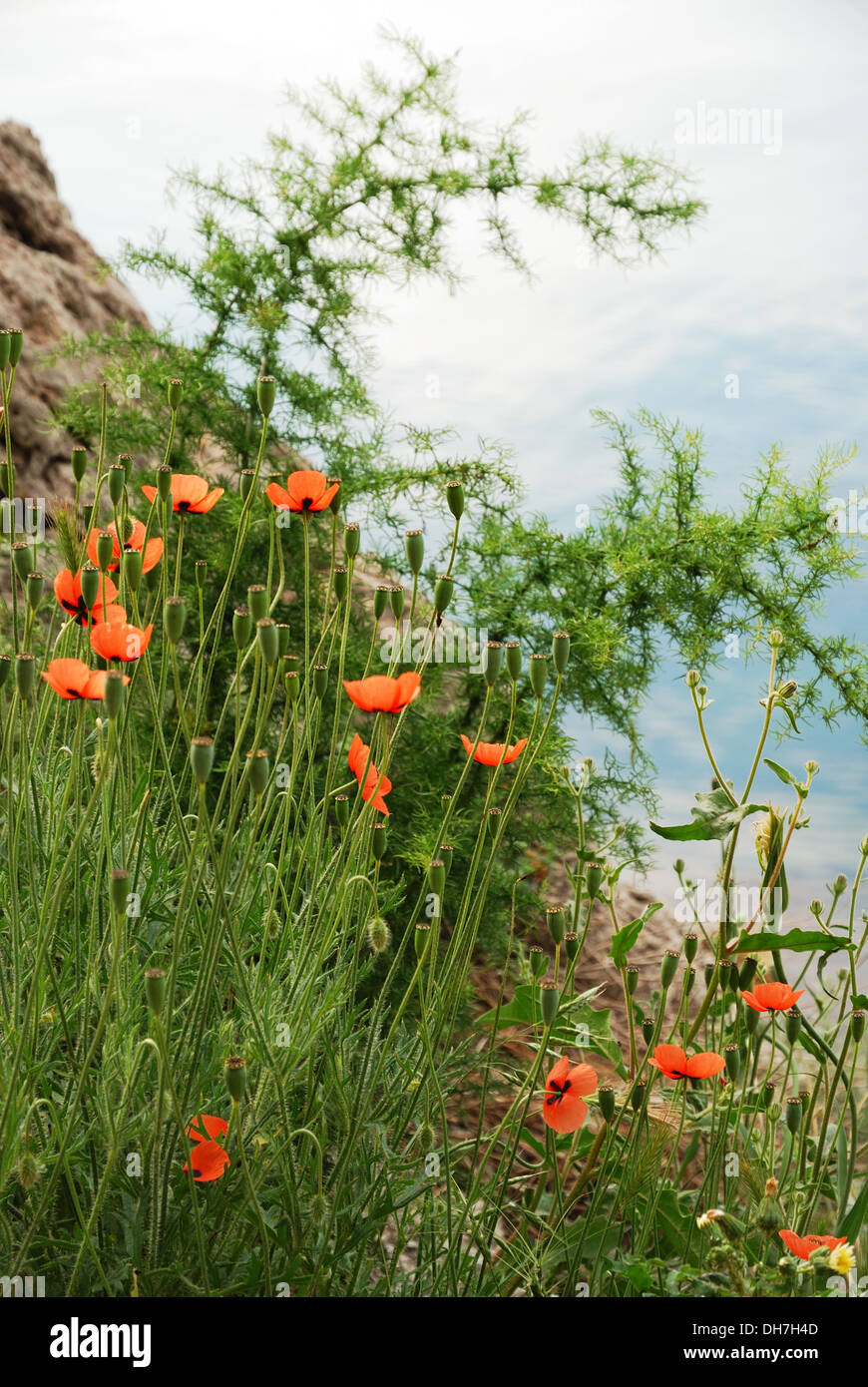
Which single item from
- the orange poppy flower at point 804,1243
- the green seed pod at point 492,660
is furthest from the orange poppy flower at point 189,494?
the orange poppy flower at point 804,1243

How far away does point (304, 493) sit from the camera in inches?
33.5

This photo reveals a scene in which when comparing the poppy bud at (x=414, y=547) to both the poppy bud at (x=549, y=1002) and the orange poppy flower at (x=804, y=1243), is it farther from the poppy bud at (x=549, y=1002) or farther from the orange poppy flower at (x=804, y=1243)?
the orange poppy flower at (x=804, y=1243)

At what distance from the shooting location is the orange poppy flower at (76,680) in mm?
639

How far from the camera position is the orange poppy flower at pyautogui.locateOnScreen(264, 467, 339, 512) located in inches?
33.0

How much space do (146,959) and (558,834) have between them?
96cm

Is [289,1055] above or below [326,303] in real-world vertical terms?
below

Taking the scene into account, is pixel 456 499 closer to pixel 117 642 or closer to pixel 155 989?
pixel 117 642

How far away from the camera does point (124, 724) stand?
2.54 ft

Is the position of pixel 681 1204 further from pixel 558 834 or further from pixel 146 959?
pixel 558 834

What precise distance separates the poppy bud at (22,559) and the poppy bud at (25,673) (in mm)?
121

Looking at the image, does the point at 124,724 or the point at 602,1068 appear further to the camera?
the point at 602,1068

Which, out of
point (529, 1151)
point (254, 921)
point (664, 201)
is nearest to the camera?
point (254, 921)

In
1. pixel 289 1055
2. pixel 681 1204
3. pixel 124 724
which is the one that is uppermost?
pixel 124 724
